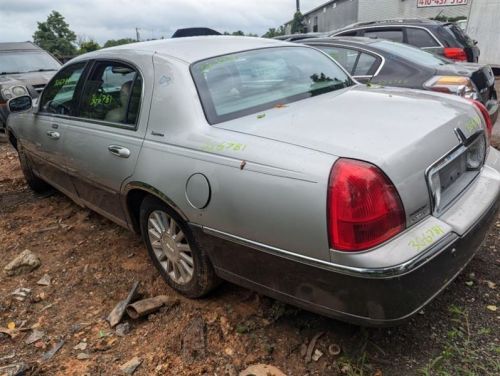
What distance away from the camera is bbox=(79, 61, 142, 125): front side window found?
121 inches

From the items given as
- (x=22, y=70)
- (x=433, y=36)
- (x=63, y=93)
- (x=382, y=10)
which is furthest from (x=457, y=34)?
(x=382, y=10)

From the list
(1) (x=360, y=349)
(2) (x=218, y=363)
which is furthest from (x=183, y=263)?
(1) (x=360, y=349)

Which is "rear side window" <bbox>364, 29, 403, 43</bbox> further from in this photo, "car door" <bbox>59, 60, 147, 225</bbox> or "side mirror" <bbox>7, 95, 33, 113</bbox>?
"car door" <bbox>59, 60, 147, 225</bbox>

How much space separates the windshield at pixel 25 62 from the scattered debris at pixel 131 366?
27.4 feet

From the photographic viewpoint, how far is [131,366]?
251 cm

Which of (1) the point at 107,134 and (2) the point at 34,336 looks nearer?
(2) the point at 34,336

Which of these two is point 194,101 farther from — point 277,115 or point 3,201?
point 3,201

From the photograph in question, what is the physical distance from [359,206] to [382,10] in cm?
2651

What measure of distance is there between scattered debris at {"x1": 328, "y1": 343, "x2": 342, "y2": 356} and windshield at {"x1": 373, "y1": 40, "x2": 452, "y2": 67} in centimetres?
404

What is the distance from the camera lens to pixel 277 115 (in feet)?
8.55

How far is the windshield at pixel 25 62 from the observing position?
9.17m

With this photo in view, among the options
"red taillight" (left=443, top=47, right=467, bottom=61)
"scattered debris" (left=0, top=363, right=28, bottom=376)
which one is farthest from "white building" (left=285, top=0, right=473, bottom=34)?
"scattered debris" (left=0, top=363, right=28, bottom=376)

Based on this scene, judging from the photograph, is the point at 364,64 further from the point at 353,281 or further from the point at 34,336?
the point at 34,336

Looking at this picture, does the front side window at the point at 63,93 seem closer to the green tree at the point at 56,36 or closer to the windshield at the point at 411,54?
the windshield at the point at 411,54
